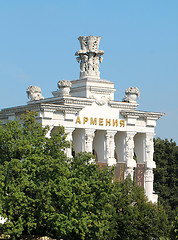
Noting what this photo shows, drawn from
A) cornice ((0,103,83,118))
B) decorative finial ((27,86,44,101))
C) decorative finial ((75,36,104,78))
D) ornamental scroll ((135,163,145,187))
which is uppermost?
decorative finial ((75,36,104,78))

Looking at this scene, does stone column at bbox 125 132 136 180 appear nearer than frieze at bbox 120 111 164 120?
Yes

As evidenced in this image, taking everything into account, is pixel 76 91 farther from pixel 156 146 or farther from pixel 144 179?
pixel 156 146

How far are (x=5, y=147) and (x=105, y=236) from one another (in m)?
9.95

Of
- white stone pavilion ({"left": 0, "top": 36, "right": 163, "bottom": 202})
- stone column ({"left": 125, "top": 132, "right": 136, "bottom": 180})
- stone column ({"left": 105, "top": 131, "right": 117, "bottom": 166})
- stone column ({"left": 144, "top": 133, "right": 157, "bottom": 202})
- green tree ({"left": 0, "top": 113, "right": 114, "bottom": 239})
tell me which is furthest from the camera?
stone column ({"left": 144, "top": 133, "right": 157, "bottom": 202})

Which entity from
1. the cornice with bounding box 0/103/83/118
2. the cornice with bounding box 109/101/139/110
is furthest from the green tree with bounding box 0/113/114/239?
the cornice with bounding box 109/101/139/110

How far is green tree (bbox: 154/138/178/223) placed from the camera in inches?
4048

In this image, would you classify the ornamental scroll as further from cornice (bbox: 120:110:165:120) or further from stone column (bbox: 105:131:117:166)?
cornice (bbox: 120:110:165:120)

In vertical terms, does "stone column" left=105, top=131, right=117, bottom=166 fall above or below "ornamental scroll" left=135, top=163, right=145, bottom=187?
above

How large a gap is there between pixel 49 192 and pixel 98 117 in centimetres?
2309

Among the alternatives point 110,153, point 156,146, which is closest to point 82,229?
point 110,153

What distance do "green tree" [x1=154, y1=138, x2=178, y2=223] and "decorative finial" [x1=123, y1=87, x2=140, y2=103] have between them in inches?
679

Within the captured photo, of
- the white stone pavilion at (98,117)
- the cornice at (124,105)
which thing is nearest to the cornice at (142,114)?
the white stone pavilion at (98,117)

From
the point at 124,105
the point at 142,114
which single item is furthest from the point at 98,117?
the point at 142,114

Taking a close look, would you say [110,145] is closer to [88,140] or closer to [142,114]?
[88,140]
